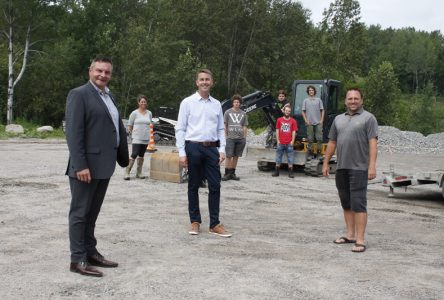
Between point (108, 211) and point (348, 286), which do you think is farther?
point (108, 211)

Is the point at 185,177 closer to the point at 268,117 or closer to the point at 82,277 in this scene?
the point at 268,117

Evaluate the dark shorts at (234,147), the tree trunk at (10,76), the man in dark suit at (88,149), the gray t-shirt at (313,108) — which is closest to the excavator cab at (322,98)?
the gray t-shirt at (313,108)

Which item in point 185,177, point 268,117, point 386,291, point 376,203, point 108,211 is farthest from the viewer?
point 268,117

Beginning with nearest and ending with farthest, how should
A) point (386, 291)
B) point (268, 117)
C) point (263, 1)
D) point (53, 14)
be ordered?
1. point (386, 291)
2. point (268, 117)
3. point (53, 14)
4. point (263, 1)

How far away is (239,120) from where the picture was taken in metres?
12.8

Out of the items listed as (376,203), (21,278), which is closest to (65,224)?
(21,278)

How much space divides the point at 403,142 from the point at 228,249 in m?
26.9

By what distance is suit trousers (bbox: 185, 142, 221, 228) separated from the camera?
269 inches

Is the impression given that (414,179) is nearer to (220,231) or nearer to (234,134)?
(234,134)

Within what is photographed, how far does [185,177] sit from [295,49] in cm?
4219

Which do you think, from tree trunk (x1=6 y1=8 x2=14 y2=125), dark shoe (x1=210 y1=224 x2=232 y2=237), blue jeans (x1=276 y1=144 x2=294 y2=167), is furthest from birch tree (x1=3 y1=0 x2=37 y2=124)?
dark shoe (x1=210 y1=224 x2=232 y2=237)

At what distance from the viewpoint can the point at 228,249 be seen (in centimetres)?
621

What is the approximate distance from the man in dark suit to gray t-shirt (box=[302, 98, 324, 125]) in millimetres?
9470

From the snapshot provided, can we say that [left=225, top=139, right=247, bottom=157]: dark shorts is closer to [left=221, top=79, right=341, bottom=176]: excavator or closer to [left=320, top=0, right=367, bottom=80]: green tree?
[left=221, top=79, right=341, bottom=176]: excavator
